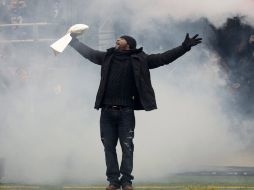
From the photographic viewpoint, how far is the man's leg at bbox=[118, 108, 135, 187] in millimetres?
9586

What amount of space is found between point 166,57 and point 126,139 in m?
0.98

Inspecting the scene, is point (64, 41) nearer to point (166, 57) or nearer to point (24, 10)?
point (166, 57)

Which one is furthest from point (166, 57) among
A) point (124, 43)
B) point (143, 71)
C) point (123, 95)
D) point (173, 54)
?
point (123, 95)

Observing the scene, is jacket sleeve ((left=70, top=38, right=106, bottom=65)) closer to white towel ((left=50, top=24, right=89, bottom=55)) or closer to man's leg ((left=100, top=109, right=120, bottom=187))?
white towel ((left=50, top=24, right=89, bottom=55))

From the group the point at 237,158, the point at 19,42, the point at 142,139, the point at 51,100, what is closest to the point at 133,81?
the point at 142,139

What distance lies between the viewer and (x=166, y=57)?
31.2 ft

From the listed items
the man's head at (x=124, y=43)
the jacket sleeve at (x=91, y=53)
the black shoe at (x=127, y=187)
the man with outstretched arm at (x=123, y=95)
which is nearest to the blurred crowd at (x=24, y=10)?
the jacket sleeve at (x=91, y=53)

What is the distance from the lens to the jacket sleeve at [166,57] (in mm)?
9406

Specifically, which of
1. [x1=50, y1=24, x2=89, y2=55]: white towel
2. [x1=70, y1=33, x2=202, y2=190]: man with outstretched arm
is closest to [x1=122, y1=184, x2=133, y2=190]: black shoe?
[x1=70, y1=33, x2=202, y2=190]: man with outstretched arm

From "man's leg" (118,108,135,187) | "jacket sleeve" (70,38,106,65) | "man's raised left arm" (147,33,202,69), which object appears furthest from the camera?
"jacket sleeve" (70,38,106,65)

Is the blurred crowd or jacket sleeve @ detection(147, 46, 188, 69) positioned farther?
the blurred crowd

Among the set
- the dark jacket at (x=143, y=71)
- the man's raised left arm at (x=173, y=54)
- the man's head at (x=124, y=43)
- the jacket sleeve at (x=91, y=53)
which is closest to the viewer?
the man's raised left arm at (x=173, y=54)

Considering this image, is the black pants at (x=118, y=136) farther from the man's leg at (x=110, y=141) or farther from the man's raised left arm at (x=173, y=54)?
the man's raised left arm at (x=173, y=54)

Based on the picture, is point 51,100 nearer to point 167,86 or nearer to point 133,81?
point 167,86
